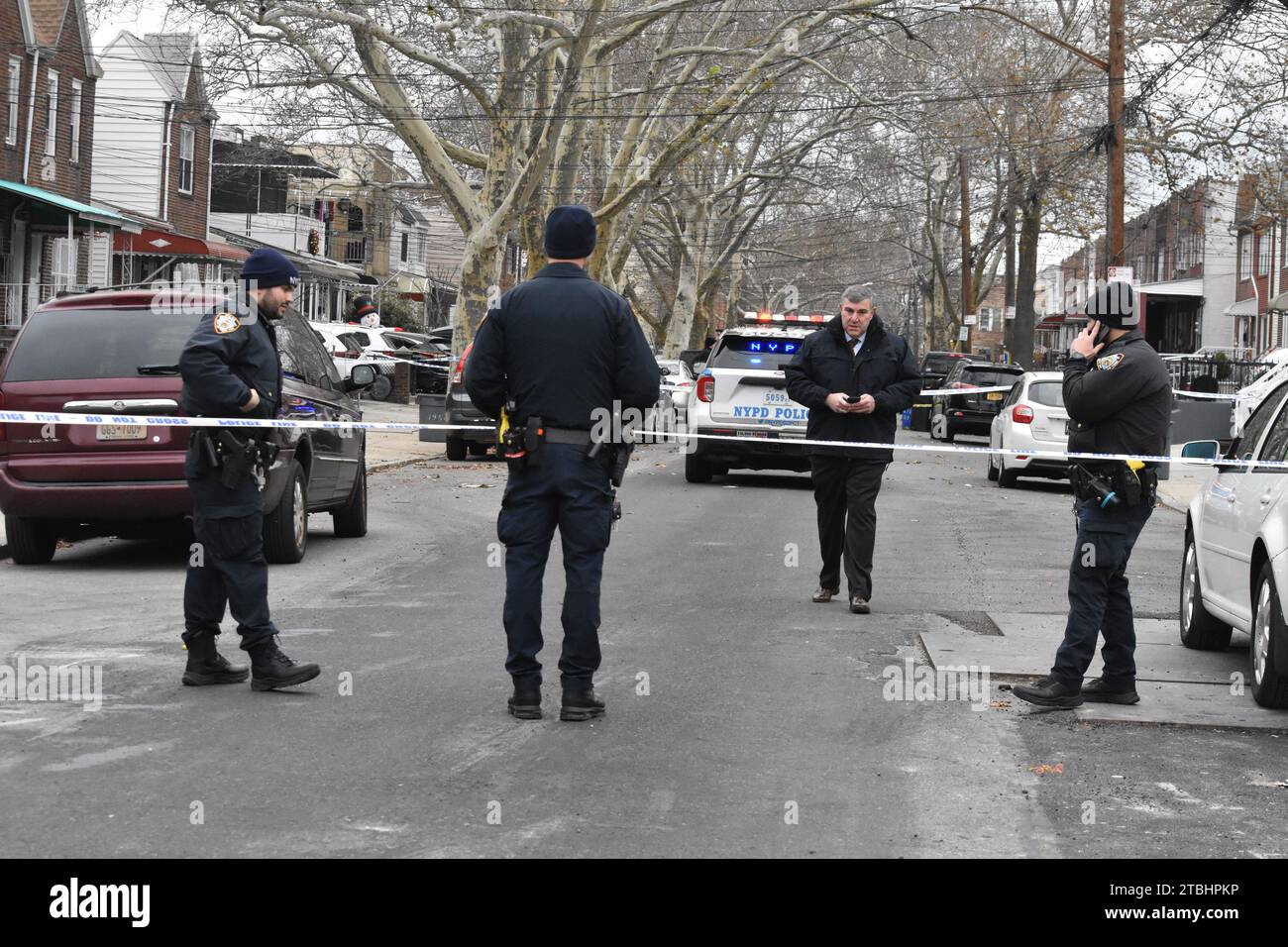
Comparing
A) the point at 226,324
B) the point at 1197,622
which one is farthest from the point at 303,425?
the point at 1197,622

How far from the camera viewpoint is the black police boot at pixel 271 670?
7.41 meters

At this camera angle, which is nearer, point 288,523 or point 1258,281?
point 288,523

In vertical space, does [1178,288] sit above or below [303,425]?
above

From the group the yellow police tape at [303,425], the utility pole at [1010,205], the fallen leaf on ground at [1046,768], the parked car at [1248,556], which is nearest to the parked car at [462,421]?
the yellow police tape at [303,425]

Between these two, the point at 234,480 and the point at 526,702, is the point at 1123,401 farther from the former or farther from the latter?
the point at 234,480

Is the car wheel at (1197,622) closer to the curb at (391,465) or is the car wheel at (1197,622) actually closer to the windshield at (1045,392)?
the windshield at (1045,392)

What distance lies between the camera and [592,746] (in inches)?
257

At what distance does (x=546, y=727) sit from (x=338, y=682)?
125 cm

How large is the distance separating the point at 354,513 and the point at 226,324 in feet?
20.7

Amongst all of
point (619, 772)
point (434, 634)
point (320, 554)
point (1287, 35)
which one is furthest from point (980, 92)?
point (619, 772)

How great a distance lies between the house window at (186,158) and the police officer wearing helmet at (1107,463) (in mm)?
39325

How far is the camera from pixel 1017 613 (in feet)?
34.2
